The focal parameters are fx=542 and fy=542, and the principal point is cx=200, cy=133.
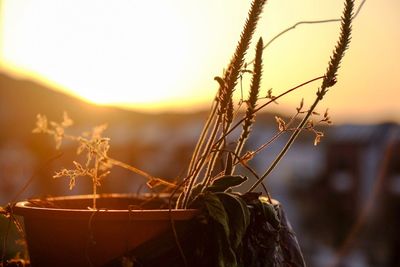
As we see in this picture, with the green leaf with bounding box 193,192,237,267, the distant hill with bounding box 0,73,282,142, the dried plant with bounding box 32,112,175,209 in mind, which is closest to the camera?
the green leaf with bounding box 193,192,237,267

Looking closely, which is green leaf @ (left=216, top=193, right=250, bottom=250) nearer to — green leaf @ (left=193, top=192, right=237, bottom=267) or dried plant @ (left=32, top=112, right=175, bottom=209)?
green leaf @ (left=193, top=192, right=237, bottom=267)

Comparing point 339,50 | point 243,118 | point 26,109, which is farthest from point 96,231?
point 26,109

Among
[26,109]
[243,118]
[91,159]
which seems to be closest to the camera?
[243,118]

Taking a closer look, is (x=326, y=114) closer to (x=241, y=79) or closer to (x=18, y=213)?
(x=241, y=79)

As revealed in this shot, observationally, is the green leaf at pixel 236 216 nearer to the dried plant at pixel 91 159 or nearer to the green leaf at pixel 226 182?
the green leaf at pixel 226 182

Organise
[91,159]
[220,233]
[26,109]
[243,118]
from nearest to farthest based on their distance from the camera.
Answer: [220,233]
[243,118]
[91,159]
[26,109]

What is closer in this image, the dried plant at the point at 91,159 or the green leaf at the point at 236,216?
the green leaf at the point at 236,216

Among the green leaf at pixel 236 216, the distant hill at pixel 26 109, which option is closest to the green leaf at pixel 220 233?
the green leaf at pixel 236 216

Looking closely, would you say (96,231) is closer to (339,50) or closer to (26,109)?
(339,50)

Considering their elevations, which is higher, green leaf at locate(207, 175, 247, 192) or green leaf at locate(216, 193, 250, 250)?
green leaf at locate(207, 175, 247, 192)

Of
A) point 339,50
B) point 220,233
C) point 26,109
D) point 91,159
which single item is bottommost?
point 220,233

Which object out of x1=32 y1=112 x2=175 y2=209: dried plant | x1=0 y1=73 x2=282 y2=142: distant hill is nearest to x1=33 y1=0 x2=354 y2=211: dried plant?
x1=32 y1=112 x2=175 y2=209: dried plant

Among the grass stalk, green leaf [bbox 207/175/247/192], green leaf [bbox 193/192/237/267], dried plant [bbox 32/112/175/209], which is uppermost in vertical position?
the grass stalk
